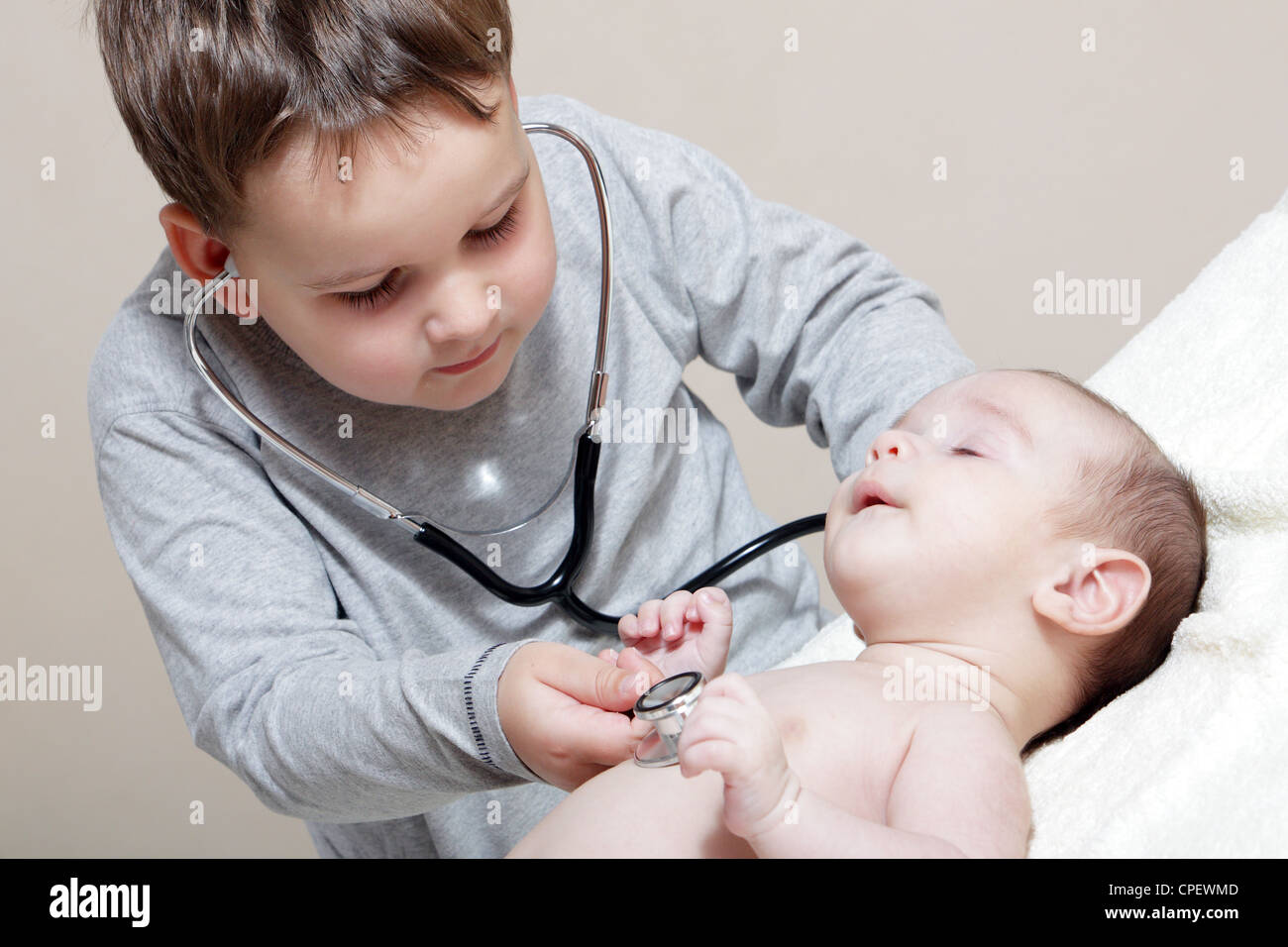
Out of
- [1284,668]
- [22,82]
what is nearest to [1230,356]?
[1284,668]

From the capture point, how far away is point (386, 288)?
2.74ft

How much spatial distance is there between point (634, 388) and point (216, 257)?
415 millimetres

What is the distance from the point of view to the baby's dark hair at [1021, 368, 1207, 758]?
0.84 m

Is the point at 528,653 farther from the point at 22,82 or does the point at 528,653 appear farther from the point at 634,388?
the point at 22,82

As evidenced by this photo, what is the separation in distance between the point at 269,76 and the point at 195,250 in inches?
7.6

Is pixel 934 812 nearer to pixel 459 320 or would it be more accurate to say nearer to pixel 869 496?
pixel 869 496

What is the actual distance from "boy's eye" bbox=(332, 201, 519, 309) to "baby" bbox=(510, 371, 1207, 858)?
31 centimetres

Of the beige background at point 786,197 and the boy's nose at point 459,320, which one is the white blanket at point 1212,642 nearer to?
the boy's nose at point 459,320

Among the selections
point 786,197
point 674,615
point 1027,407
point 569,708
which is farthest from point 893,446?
point 786,197

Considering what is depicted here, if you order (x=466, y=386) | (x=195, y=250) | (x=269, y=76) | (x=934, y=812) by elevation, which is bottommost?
(x=934, y=812)

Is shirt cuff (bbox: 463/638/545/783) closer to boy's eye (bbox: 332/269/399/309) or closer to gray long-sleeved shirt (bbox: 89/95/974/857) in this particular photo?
gray long-sleeved shirt (bbox: 89/95/974/857)

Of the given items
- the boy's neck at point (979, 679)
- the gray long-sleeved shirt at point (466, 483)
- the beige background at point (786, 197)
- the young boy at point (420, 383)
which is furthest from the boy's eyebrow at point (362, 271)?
the beige background at point (786, 197)
